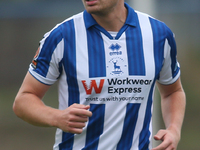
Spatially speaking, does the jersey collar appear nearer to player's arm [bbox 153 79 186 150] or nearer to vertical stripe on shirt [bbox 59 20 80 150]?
vertical stripe on shirt [bbox 59 20 80 150]

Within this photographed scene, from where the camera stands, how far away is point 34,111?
1.91 metres

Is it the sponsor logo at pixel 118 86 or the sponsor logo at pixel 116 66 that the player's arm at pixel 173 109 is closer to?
the sponsor logo at pixel 118 86

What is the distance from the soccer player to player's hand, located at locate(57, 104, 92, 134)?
157 millimetres

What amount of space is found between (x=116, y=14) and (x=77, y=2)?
2.85 meters

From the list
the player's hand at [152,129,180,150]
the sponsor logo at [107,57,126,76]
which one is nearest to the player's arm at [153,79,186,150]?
the player's hand at [152,129,180,150]

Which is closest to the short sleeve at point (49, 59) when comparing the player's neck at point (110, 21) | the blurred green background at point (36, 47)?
the player's neck at point (110, 21)

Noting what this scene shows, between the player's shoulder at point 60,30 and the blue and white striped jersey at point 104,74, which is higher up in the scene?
the player's shoulder at point 60,30

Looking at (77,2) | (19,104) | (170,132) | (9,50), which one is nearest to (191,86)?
(77,2)

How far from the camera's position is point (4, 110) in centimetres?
566

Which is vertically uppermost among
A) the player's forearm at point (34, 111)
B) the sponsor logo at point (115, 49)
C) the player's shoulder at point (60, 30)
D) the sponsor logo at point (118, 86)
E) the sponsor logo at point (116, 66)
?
the player's shoulder at point (60, 30)

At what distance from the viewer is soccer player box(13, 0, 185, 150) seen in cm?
198

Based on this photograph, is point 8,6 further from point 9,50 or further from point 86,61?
point 86,61

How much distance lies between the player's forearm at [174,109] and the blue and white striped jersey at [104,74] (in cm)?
16

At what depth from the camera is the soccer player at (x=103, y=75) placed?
6.51 ft
